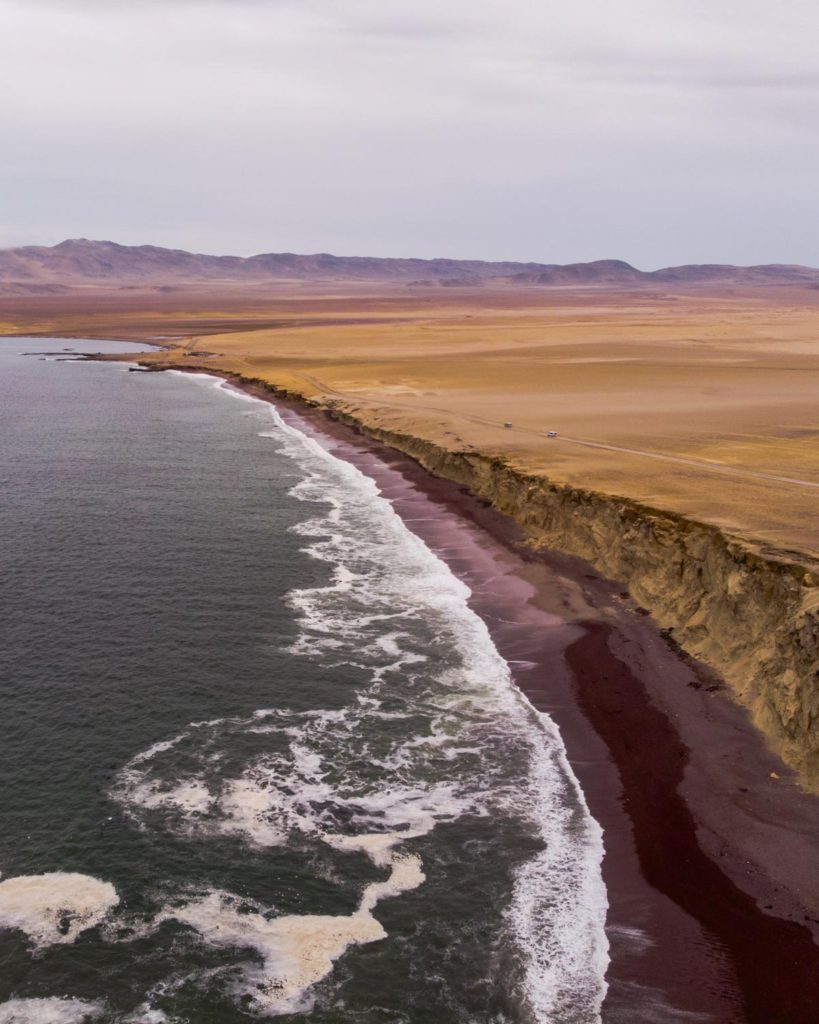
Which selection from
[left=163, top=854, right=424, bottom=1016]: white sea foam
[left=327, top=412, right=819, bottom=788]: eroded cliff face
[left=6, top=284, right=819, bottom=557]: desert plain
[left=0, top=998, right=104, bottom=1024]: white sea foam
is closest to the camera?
[left=0, top=998, right=104, bottom=1024]: white sea foam

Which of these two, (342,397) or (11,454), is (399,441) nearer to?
(342,397)

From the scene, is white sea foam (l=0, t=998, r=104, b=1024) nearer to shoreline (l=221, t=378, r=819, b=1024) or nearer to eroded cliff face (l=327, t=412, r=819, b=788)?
shoreline (l=221, t=378, r=819, b=1024)

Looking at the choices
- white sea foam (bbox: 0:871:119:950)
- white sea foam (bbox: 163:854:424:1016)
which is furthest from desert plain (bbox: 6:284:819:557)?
white sea foam (bbox: 0:871:119:950)

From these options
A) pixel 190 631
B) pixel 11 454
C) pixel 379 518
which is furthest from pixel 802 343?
pixel 190 631

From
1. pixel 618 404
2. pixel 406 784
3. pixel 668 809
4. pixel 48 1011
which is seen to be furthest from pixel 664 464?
pixel 48 1011

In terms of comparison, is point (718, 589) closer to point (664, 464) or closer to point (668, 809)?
point (668, 809)

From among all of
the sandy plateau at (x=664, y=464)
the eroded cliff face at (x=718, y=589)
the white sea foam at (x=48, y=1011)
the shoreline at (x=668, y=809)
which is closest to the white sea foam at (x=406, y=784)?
the shoreline at (x=668, y=809)

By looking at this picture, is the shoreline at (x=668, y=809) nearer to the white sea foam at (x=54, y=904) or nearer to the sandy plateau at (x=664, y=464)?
the sandy plateau at (x=664, y=464)
